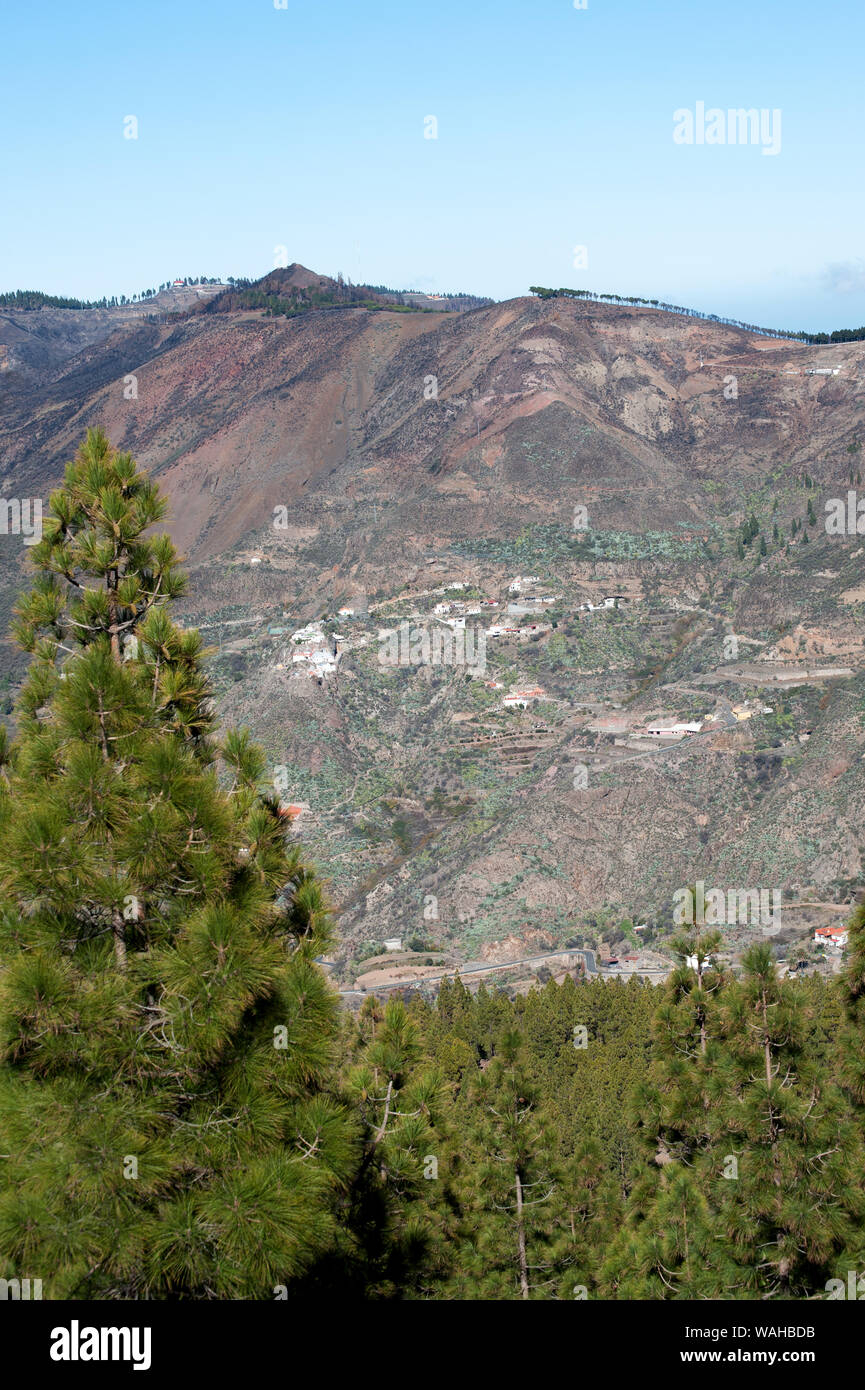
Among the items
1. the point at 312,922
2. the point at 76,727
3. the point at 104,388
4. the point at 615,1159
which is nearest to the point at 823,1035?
the point at 615,1159

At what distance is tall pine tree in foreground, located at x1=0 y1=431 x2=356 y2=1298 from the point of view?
19.6ft

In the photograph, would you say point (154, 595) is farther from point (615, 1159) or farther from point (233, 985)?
point (615, 1159)

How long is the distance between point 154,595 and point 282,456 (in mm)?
119483

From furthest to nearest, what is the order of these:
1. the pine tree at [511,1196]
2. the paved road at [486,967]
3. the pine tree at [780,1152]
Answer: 1. the paved road at [486,967]
2. the pine tree at [511,1196]
3. the pine tree at [780,1152]

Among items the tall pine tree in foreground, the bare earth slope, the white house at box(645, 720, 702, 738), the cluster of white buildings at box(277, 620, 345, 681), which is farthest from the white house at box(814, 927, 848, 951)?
the cluster of white buildings at box(277, 620, 345, 681)

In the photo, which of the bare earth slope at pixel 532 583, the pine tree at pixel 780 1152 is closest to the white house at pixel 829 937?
the bare earth slope at pixel 532 583

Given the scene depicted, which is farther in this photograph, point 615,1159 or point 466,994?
point 466,994

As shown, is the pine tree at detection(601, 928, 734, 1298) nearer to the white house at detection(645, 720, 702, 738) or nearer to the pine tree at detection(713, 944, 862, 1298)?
the pine tree at detection(713, 944, 862, 1298)

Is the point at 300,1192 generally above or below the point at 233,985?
below

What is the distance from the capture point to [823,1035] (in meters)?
29.5

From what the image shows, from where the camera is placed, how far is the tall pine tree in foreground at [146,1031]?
5.99 m

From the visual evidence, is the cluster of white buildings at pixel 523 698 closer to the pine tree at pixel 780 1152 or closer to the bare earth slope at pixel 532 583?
the bare earth slope at pixel 532 583

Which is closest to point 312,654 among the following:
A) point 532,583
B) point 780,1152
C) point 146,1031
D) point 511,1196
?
point 532,583

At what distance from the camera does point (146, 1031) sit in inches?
250
